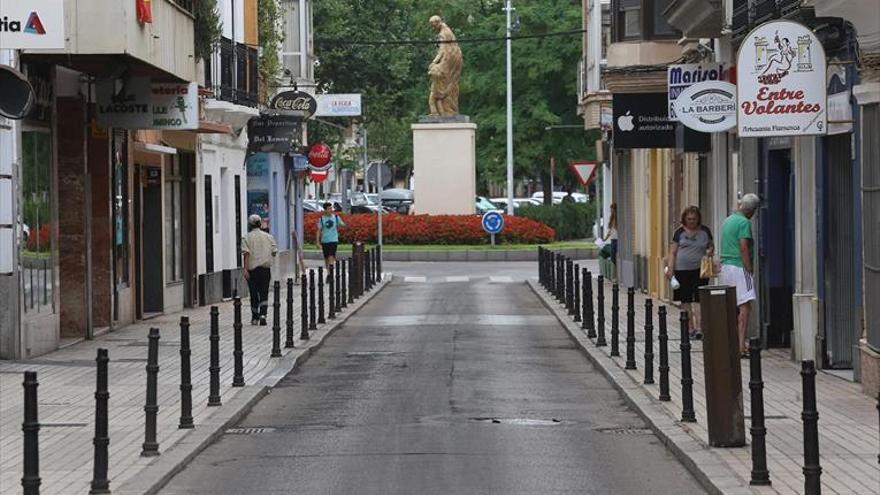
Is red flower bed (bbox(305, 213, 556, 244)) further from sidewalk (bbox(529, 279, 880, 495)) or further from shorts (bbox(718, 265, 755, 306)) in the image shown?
sidewalk (bbox(529, 279, 880, 495))

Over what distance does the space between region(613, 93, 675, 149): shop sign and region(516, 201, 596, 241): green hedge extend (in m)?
35.5

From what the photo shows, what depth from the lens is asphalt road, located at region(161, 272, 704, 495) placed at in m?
12.0

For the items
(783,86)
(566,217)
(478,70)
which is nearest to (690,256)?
(783,86)

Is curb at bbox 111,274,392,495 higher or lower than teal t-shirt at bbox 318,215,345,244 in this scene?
lower

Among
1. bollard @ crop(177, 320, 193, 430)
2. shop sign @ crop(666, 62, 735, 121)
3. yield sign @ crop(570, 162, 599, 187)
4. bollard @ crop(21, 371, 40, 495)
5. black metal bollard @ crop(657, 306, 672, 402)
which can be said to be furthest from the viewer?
yield sign @ crop(570, 162, 599, 187)

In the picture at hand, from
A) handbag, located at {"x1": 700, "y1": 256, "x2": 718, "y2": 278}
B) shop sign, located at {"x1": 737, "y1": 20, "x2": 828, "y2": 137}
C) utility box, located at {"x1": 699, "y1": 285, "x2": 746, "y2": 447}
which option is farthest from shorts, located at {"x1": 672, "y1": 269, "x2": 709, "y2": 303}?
shop sign, located at {"x1": 737, "y1": 20, "x2": 828, "y2": 137}

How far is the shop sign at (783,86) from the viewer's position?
12.6 m

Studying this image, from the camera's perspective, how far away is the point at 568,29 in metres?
72.1

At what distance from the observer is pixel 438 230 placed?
56.8 metres

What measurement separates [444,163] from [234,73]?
2154 cm

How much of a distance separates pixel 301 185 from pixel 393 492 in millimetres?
38637

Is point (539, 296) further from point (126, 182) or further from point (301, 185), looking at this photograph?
point (301, 185)

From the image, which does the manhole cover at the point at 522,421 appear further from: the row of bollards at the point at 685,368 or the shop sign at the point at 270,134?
the shop sign at the point at 270,134

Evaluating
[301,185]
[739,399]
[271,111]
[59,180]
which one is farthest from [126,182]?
[301,185]
